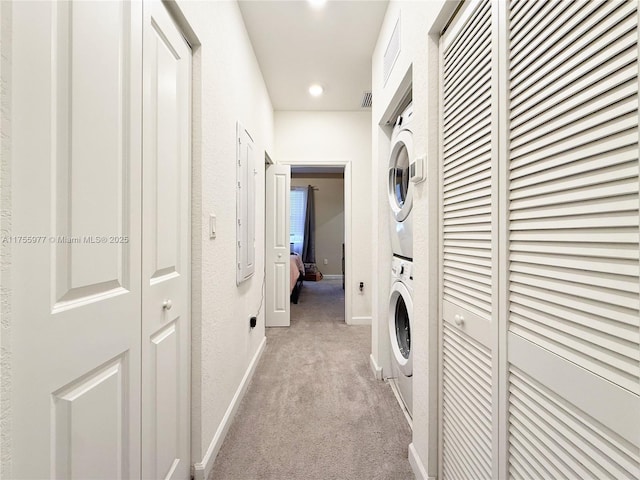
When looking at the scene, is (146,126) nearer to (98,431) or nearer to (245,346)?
(98,431)

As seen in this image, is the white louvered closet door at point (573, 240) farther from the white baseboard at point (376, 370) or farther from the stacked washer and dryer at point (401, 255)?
the white baseboard at point (376, 370)

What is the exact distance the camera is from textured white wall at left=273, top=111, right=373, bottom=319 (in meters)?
3.60

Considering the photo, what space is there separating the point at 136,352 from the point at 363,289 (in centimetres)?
295

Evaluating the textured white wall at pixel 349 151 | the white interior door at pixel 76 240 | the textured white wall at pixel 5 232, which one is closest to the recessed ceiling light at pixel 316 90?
the textured white wall at pixel 349 151

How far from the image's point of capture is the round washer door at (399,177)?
5.75 ft

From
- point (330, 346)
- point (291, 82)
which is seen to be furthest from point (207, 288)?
point (291, 82)

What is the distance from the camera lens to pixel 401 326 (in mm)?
1992

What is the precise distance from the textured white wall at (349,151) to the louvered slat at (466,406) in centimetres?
241

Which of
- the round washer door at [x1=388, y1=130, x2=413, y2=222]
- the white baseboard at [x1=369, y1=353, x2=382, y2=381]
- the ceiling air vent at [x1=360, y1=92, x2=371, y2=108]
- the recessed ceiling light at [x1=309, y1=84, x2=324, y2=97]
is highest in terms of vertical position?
the ceiling air vent at [x1=360, y1=92, x2=371, y2=108]

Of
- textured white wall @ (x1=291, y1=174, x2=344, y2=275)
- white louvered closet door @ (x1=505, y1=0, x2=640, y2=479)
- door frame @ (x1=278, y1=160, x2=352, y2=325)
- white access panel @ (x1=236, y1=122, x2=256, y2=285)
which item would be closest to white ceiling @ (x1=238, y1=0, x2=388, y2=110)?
door frame @ (x1=278, y1=160, x2=352, y2=325)

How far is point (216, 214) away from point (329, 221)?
251 inches

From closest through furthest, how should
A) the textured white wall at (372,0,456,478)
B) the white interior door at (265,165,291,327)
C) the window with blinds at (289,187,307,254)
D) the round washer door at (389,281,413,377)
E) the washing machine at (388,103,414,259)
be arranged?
the textured white wall at (372,0,456,478) < the washing machine at (388,103,414,259) < the round washer door at (389,281,413,377) < the white interior door at (265,165,291,327) < the window with blinds at (289,187,307,254)

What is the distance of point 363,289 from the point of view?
361 cm

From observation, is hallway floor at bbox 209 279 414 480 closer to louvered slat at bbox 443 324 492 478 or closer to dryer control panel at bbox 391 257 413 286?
louvered slat at bbox 443 324 492 478
